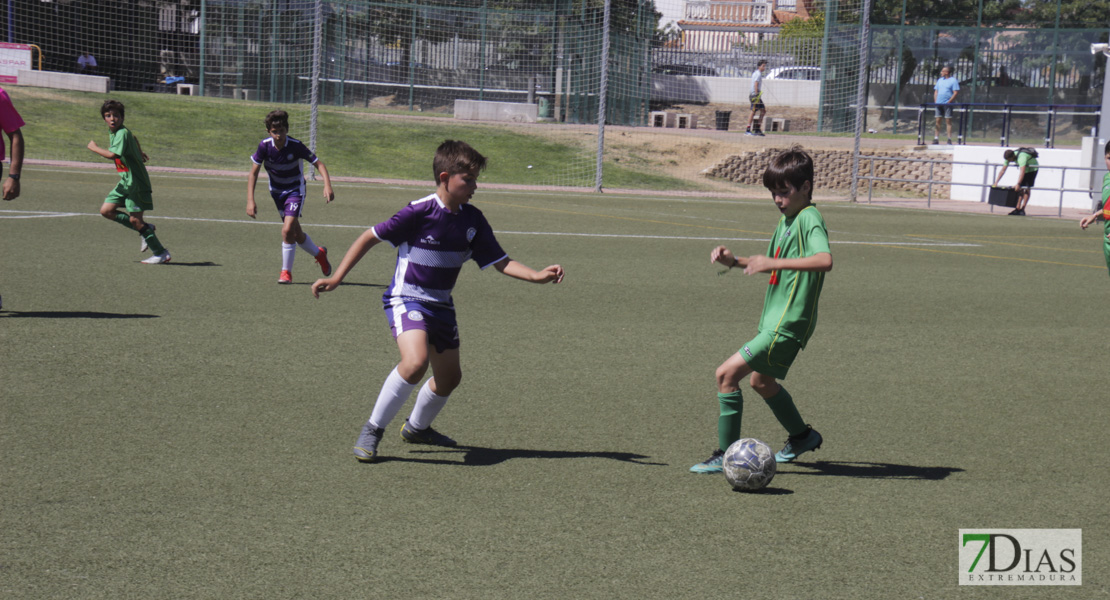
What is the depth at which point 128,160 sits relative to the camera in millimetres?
11938

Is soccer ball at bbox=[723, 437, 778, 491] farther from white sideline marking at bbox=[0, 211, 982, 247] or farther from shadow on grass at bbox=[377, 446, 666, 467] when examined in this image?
white sideline marking at bbox=[0, 211, 982, 247]

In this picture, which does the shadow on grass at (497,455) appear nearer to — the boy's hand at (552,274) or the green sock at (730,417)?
the green sock at (730,417)

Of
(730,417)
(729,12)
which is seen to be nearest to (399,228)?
(730,417)

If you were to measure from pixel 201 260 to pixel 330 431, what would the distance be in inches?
274

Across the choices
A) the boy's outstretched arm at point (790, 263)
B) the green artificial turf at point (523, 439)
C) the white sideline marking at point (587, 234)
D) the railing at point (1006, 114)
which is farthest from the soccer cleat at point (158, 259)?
the railing at point (1006, 114)

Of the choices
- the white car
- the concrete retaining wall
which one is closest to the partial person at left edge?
the concrete retaining wall

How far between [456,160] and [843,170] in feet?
91.0

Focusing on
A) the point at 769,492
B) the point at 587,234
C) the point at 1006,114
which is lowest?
the point at 769,492

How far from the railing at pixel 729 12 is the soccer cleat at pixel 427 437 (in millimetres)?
25134

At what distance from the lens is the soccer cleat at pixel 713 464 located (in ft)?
18.0

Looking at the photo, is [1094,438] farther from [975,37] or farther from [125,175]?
[975,37]

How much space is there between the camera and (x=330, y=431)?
5.97 meters

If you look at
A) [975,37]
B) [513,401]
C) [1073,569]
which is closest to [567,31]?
[975,37]

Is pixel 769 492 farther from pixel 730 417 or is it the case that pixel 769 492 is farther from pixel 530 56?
pixel 530 56
